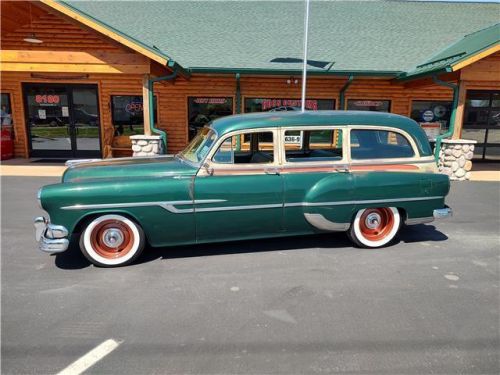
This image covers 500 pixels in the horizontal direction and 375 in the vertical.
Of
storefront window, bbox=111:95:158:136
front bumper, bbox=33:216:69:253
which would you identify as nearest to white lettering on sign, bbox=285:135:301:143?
front bumper, bbox=33:216:69:253

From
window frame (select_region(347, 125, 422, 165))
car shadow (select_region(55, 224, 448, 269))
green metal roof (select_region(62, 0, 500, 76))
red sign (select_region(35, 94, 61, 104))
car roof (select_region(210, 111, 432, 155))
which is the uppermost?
green metal roof (select_region(62, 0, 500, 76))

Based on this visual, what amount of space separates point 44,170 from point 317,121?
332 inches

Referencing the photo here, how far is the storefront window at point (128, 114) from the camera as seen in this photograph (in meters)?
12.0

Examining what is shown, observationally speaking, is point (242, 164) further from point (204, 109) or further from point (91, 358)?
point (204, 109)

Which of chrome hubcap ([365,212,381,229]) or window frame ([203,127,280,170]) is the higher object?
window frame ([203,127,280,170])

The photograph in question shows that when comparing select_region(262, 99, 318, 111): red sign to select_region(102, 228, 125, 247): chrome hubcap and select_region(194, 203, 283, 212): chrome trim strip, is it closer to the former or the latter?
select_region(194, 203, 283, 212): chrome trim strip

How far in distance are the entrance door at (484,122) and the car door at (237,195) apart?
1081cm

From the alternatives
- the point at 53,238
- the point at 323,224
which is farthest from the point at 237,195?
the point at 53,238

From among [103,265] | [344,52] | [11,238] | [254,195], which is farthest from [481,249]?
[344,52]

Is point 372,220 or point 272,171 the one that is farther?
point 372,220

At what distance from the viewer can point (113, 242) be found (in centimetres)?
402

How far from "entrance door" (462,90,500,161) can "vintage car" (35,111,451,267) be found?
30.7 feet

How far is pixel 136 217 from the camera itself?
3916 millimetres

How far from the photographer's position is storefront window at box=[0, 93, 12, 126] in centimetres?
1175
